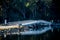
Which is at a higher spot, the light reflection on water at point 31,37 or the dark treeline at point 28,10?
the dark treeline at point 28,10

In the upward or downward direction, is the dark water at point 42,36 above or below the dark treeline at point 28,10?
below

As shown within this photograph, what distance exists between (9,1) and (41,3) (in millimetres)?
350

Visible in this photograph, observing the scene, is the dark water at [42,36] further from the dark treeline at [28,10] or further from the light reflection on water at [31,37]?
the dark treeline at [28,10]

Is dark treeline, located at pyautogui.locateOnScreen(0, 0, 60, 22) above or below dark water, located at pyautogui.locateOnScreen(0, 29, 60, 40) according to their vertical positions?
above

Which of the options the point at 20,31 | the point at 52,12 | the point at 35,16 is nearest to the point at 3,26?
the point at 20,31

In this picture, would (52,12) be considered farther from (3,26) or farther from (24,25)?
(3,26)

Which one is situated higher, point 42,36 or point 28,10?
point 28,10

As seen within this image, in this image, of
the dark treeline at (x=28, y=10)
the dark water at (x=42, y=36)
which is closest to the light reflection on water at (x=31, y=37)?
the dark water at (x=42, y=36)

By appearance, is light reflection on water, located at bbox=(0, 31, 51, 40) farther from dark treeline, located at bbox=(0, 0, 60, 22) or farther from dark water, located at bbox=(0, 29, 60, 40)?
dark treeline, located at bbox=(0, 0, 60, 22)

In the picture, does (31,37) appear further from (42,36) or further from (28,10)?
(28,10)

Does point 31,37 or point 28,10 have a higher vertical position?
point 28,10

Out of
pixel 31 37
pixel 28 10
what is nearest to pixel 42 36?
pixel 31 37

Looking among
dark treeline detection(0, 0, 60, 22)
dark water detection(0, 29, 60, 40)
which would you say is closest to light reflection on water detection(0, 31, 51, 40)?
dark water detection(0, 29, 60, 40)

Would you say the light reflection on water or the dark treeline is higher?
the dark treeline
